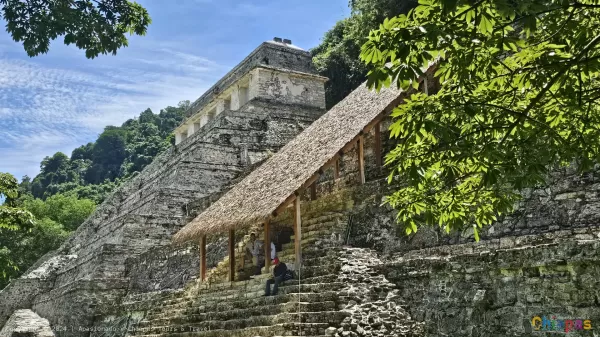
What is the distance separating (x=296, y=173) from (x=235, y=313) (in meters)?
2.31

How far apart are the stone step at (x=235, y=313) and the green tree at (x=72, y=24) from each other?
12.0 ft

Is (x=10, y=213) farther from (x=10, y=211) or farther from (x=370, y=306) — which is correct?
(x=370, y=306)

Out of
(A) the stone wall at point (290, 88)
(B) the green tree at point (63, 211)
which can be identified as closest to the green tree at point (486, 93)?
(A) the stone wall at point (290, 88)

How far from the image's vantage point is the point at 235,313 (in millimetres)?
8453

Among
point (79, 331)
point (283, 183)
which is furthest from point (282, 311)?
point (79, 331)

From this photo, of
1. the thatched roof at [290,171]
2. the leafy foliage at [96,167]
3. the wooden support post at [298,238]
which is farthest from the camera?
the leafy foliage at [96,167]

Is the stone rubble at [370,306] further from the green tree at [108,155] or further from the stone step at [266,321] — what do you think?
the green tree at [108,155]

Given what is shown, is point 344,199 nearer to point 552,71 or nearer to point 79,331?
point 552,71

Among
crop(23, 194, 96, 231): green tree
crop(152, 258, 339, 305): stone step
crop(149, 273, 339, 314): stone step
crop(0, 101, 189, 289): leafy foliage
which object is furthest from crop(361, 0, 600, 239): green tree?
crop(0, 101, 189, 289): leafy foliage

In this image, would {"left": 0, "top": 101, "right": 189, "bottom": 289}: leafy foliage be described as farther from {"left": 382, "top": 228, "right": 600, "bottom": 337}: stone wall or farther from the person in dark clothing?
{"left": 382, "top": 228, "right": 600, "bottom": 337}: stone wall

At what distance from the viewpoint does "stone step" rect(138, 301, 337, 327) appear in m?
7.31

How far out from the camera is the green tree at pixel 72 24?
6.29 m

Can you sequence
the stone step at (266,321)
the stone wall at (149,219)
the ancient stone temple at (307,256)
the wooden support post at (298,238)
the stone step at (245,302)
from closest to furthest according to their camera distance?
the ancient stone temple at (307,256) → the stone step at (266,321) → the stone step at (245,302) → the wooden support post at (298,238) → the stone wall at (149,219)

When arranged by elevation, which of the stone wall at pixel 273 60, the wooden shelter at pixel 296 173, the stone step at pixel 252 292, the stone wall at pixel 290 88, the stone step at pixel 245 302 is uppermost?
the stone wall at pixel 273 60
